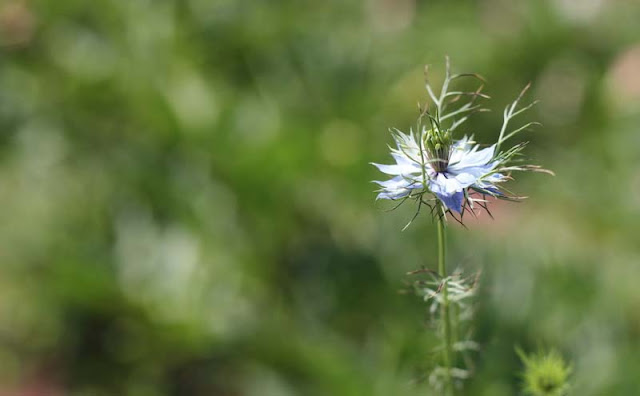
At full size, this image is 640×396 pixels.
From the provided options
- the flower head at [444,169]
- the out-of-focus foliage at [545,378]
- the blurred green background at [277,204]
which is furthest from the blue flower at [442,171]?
the blurred green background at [277,204]

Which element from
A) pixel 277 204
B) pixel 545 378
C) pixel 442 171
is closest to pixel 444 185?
pixel 442 171

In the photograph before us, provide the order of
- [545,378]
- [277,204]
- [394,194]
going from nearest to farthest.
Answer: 1. [394,194]
2. [545,378]
3. [277,204]

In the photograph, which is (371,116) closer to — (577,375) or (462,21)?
(462,21)

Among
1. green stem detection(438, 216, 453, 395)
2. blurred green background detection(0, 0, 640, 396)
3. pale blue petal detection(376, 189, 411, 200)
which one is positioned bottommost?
green stem detection(438, 216, 453, 395)

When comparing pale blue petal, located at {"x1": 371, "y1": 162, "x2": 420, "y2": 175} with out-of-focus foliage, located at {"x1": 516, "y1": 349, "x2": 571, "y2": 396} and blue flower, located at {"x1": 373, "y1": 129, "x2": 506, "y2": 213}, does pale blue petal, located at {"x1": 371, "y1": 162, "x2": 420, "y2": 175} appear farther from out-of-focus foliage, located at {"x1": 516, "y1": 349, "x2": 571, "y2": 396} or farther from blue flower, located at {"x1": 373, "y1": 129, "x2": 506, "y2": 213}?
out-of-focus foliage, located at {"x1": 516, "y1": 349, "x2": 571, "y2": 396}

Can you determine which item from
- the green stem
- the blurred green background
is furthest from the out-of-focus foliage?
the blurred green background

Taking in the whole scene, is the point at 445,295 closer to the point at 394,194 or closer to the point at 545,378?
the point at 394,194

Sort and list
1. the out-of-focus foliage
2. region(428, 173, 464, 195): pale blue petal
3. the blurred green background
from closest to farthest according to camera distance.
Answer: region(428, 173, 464, 195): pale blue petal < the out-of-focus foliage < the blurred green background
